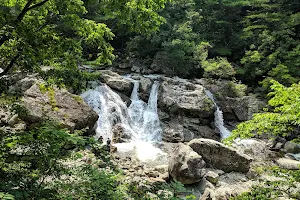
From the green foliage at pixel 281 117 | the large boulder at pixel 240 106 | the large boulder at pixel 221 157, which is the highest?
the green foliage at pixel 281 117

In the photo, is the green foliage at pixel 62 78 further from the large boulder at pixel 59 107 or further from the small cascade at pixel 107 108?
the small cascade at pixel 107 108

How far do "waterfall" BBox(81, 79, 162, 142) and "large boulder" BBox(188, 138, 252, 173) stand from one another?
169 inches

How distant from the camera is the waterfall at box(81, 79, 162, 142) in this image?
13500mm

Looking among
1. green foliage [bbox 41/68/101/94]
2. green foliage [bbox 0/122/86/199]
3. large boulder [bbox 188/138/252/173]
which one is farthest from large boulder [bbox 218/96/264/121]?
green foliage [bbox 0/122/86/199]

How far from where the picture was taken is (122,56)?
22625 mm

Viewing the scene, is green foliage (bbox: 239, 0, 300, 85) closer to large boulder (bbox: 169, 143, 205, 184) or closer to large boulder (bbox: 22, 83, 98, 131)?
large boulder (bbox: 169, 143, 205, 184)

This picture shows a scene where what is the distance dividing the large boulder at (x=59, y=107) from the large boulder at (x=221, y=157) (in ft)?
15.9

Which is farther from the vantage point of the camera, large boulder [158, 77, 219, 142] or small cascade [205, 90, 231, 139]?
small cascade [205, 90, 231, 139]

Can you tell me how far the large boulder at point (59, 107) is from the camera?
9766 mm

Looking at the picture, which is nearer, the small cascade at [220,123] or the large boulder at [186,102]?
the large boulder at [186,102]

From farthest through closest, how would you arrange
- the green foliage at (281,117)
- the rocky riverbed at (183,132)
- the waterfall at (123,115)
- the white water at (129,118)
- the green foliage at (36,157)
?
the waterfall at (123,115), the white water at (129,118), the rocky riverbed at (183,132), the green foliage at (281,117), the green foliage at (36,157)

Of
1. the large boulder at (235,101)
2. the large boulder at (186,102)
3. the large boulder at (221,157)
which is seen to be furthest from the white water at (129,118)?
the large boulder at (235,101)

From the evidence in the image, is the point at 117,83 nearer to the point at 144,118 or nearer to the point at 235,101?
the point at 144,118

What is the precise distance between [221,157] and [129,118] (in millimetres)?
6237
